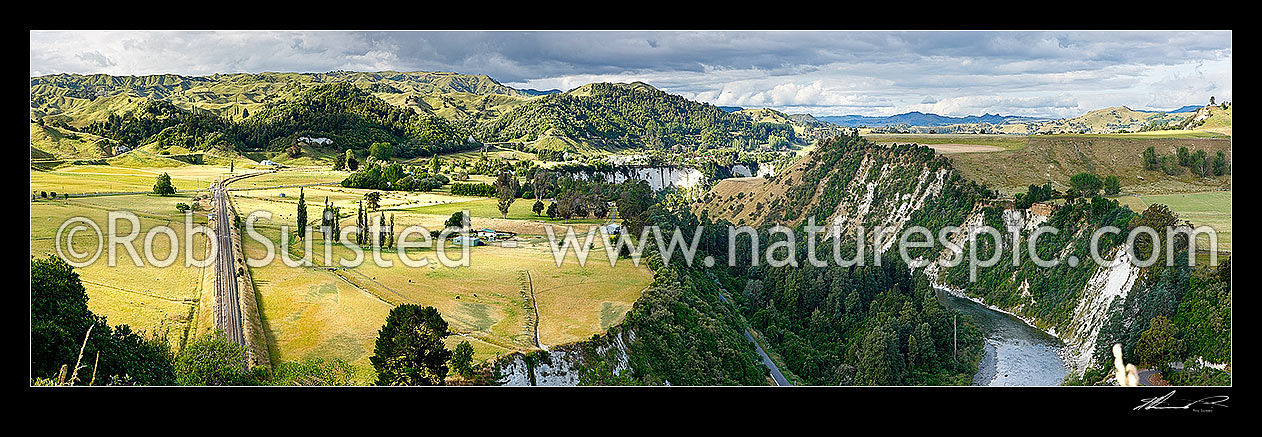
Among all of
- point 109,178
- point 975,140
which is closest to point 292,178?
point 109,178

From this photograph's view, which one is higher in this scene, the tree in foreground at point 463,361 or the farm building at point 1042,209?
the farm building at point 1042,209

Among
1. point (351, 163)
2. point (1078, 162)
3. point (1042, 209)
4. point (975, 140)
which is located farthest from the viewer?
point (975, 140)

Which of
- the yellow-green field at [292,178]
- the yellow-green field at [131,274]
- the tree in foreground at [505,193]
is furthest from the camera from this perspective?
the yellow-green field at [292,178]

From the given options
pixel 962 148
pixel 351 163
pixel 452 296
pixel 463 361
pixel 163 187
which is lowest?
pixel 463 361

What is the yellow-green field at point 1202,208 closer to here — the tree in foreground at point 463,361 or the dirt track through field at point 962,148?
the dirt track through field at point 962,148

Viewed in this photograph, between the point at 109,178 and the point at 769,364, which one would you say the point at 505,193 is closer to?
the point at 109,178

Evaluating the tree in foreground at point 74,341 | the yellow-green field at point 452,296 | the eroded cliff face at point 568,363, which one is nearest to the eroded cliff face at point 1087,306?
the yellow-green field at point 452,296
